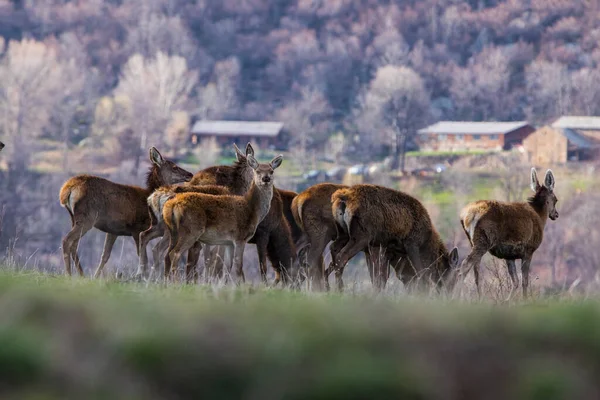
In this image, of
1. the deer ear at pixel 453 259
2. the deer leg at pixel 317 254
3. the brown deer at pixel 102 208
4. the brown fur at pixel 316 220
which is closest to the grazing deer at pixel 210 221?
the brown fur at pixel 316 220

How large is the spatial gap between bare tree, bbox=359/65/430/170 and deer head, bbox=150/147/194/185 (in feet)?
409

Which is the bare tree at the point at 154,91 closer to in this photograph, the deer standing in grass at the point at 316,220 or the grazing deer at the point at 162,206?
the deer standing in grass at the point at 316,220

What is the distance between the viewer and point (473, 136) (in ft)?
490

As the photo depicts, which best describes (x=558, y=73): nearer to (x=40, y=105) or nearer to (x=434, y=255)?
(x=40, y=105)

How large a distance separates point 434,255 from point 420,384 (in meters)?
9.14

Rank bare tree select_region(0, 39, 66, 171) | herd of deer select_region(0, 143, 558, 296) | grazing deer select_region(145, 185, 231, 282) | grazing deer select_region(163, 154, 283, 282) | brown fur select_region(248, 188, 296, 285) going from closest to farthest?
grazing deer select_region(163, 154, 283, 282) → herd of deer select_region(0, 143, 558, 296) → grazing deer select_region(145, 185, 231, 282) → brown fur select_region(248, 188, 296, 285) → bare tree select_region(0, 39, 66, 171)

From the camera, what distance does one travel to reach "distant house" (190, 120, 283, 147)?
151 meters

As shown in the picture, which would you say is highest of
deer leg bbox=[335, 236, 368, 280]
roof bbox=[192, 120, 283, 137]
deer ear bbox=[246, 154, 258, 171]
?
roof bbox=[192, 120, 283, 137]

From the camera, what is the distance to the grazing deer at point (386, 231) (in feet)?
53.7

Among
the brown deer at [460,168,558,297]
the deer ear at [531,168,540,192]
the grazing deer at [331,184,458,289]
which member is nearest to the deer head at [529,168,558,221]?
the deer ear at [531,168,540,192]

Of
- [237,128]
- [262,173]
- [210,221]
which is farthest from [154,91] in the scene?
[210,221]

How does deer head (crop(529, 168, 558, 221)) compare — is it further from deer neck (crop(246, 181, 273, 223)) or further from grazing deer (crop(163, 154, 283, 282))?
grazing deer (crop(163, 154, 283, 282))

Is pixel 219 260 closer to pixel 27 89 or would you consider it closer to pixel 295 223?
pixel 295 223

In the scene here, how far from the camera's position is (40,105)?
15725 centimetres
